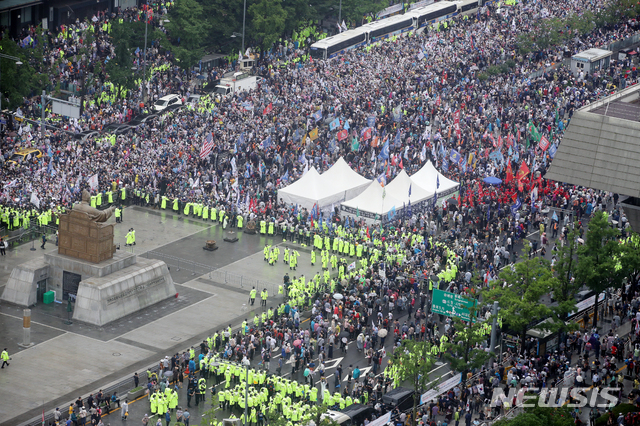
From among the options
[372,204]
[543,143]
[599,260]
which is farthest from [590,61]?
[599,260]

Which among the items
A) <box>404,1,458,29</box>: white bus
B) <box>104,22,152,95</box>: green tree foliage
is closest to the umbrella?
<box>104,22,152,95</box>: green tree foliage

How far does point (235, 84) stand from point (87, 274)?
33761mm

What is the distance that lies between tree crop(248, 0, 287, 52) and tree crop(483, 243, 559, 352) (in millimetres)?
48286

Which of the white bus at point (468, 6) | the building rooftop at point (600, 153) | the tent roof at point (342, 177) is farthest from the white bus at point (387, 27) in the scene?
the building rooftop at point (600, 153)

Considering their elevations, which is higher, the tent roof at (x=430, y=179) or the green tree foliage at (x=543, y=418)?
the green tree foliage at (x=543, y=418)

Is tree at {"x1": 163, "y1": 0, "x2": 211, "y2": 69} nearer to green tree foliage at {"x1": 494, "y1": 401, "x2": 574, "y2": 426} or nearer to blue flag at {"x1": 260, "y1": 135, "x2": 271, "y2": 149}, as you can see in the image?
blue flag at {"x1": 260, "y1": 135, "x2": 271, "y2": 149}

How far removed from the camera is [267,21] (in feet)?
311

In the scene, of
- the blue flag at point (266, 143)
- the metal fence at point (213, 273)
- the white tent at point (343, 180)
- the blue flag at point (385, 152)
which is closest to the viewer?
the metal fence at point (213, 273)

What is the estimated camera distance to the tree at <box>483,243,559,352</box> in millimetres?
49000

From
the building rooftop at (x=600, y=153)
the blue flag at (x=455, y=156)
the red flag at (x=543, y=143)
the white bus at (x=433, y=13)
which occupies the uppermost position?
the building rooftop at (x=600, y=153)

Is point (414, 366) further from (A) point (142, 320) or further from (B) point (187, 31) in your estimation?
(B) point (187, 31)

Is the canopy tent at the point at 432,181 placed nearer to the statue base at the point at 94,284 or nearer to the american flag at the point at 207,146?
the american flag at the point at 207,146

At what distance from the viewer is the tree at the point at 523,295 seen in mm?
49000

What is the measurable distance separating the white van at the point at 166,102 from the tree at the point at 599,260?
39573 mm
